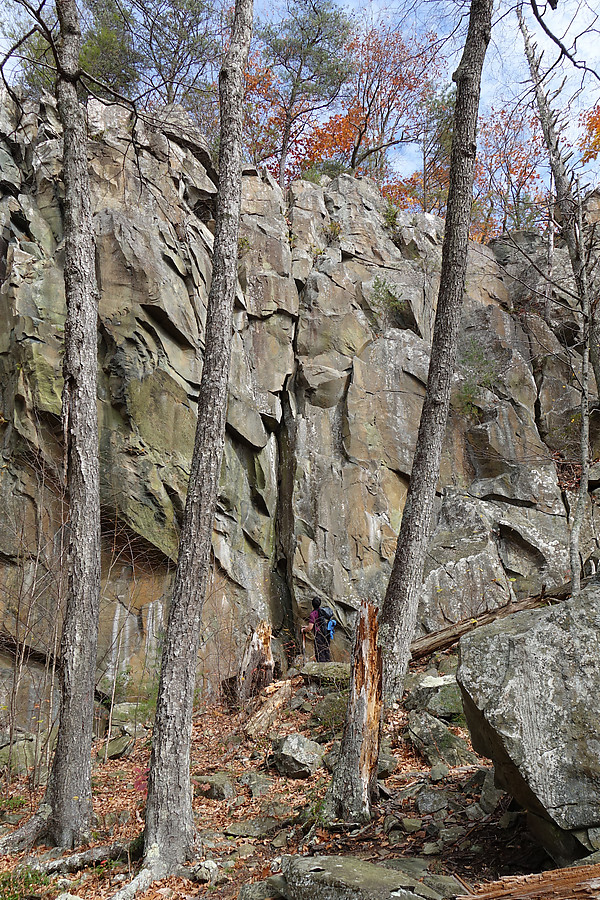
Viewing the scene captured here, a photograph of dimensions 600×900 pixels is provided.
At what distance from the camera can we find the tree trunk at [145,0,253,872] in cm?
503

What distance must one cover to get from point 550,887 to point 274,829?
353cm

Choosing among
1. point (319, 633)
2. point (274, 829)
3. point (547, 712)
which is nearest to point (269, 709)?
point (319, 633)

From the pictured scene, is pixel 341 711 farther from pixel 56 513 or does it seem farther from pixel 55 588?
pixel 56 513

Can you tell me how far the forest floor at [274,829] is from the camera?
11.9 feet

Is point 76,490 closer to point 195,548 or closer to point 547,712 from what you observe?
point 195,548

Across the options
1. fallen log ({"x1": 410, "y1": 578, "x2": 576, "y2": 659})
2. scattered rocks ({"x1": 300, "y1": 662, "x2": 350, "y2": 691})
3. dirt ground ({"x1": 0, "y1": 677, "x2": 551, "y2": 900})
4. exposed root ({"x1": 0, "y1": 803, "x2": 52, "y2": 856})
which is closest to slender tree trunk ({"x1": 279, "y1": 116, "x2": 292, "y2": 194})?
fallen log ({"x1": 410, "y1": 578, "x2": 576, "y2": 659})

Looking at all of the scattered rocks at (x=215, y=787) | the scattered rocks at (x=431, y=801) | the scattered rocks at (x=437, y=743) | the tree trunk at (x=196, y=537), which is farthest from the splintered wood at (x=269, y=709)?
the scattered rocks at (x=431, y=801)

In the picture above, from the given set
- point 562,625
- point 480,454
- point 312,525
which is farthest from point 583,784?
point 480,454

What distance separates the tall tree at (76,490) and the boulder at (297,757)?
1982 millimetres

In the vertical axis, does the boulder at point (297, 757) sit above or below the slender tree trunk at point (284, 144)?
below

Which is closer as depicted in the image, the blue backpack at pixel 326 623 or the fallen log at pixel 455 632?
the fallen log at pixel 455 632

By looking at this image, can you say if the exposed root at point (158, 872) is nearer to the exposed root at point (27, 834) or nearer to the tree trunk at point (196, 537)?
the tree trunk at point (196, 537)

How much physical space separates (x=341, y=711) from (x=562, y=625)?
464 cm

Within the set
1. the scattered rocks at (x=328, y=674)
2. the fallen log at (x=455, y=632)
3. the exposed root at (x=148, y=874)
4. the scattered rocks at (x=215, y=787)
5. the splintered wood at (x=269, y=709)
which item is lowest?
the exposed root at (x=148, y=874)
